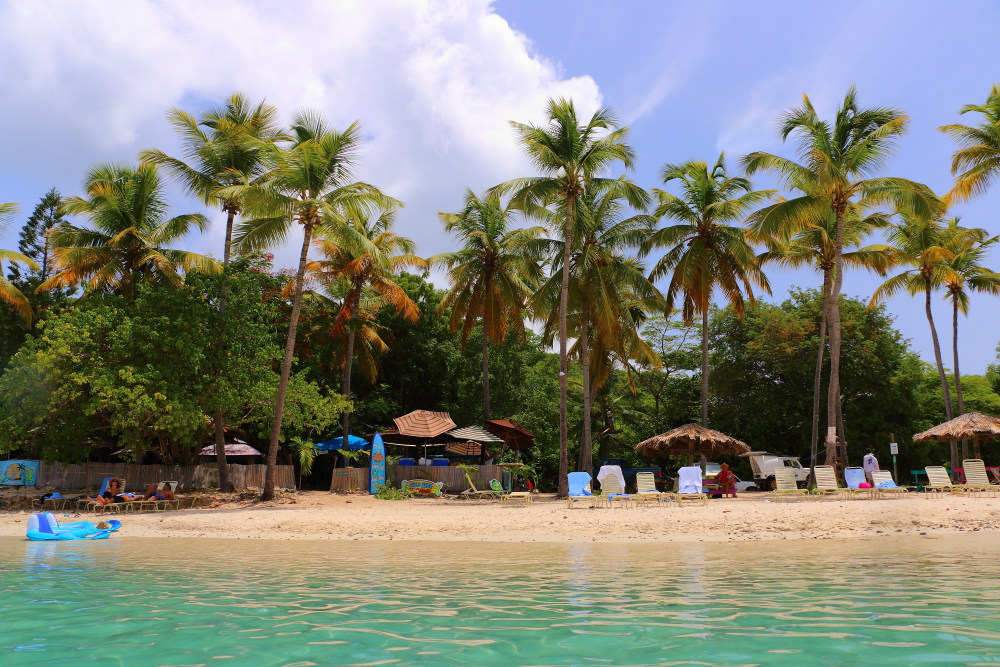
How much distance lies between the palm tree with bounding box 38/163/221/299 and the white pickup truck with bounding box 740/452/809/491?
21013 mm

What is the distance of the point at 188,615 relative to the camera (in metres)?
5.84

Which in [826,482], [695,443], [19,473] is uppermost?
[695,443]

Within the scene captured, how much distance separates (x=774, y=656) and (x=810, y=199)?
65.6 ft

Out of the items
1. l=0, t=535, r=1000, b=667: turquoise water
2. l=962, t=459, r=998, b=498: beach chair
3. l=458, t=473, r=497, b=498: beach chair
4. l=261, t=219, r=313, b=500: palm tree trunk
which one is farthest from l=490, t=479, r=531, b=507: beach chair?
l=962, t=459, r=998, b=498: beach chair

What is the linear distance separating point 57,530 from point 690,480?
48.8 ft

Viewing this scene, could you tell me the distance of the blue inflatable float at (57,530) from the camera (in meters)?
13.5

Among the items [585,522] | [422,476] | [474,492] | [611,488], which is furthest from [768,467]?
[585,522]

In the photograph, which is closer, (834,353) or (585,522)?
(585,522)

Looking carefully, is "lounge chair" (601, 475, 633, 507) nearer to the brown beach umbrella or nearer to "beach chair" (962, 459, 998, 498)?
the brown beach umbrella

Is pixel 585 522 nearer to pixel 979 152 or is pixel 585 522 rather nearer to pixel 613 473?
pixel 613 473

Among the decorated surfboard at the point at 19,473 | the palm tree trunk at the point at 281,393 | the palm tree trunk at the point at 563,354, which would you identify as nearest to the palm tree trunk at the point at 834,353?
the palm tree trunk at the point at 563,354

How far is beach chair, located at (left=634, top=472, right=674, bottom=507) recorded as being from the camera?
58.9ft

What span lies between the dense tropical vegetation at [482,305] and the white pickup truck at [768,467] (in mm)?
1425

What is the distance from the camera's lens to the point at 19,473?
74.8ft
